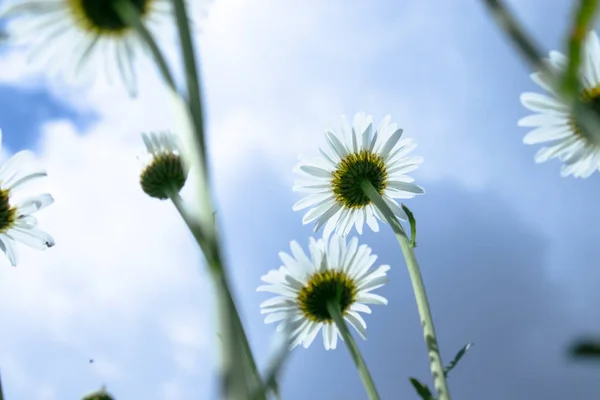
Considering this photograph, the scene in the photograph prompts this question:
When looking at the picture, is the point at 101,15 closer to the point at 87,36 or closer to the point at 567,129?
the point at 87,36

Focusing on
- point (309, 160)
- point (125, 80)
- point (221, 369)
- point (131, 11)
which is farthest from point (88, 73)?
point (309, 160)

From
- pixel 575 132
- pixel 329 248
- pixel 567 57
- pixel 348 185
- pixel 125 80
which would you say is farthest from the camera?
pixel 348 185

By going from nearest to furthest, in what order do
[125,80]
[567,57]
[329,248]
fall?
[567,57] < [125,80] < [329,248]

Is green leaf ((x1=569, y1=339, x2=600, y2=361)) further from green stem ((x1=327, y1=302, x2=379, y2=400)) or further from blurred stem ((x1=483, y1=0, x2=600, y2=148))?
green stem ((x1=327, y1=302, x2=379, y2=400))

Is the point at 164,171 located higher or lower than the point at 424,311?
higher

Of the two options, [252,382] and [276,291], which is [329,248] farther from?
[252,382]

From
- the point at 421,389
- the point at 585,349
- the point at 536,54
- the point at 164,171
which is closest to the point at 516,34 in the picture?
the point at 536,54

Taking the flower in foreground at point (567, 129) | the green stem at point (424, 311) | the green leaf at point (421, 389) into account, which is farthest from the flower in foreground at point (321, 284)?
the green leaf at point (421, 389)
